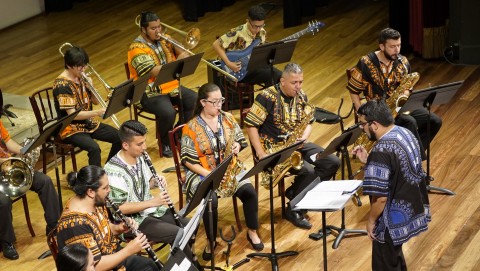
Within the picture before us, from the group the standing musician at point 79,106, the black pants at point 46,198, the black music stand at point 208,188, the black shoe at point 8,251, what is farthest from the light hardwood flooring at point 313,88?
the black music stand at point 208,188

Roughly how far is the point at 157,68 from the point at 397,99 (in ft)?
6.86

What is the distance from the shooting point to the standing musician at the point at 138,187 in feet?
18.9

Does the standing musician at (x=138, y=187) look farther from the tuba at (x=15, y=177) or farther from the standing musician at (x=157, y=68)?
the standing musician at (x=157, y=68)

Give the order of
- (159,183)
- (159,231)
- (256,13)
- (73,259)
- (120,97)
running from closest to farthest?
(73,259)
(159,183)
(159,231)
(120,97)
(256,13)

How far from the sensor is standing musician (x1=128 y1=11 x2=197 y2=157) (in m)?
7.86

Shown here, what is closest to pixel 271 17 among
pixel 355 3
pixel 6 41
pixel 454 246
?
pixel 355 3

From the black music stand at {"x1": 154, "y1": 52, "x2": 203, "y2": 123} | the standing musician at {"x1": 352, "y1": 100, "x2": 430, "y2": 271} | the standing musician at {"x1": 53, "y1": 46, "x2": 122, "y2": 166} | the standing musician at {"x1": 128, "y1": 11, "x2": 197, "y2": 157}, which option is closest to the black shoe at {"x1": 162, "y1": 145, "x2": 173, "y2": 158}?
the standing musician at {"x1": 128, "y1": 11, "x2": 197, "y2": 157}

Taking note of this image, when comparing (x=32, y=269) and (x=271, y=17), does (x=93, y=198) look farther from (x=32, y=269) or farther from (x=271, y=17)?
(x=271, y=17)

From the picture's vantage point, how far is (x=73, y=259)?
4547 mm

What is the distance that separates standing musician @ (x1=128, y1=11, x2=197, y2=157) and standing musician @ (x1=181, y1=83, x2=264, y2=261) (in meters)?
1.45

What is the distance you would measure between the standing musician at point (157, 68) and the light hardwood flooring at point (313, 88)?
0.43 metres

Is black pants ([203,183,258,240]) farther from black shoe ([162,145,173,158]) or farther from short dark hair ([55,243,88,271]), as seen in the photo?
short dark hair ([55,243,88,271])

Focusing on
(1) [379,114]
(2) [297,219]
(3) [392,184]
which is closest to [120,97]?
(2) [297,219]

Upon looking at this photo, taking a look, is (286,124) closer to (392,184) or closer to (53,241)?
(392,184)
